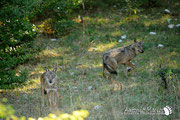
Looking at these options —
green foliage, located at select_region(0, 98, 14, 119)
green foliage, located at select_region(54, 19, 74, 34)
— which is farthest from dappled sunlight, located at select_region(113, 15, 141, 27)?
green foliage, located at select_region(0, 98, 14, 119)

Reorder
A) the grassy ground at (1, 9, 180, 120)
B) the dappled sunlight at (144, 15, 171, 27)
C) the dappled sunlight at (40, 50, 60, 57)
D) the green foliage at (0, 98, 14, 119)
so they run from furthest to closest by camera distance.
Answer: the dappled sunlight at (144, 15, 171, 27) → the dappled sunlight at (40, 50, 60, 57) → the grassy ground at (1, 9, 180, 120) → the green foliage at (0, 98, 14, 119)

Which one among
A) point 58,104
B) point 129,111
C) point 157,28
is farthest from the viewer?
point 157,28

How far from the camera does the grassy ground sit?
701 centimetres

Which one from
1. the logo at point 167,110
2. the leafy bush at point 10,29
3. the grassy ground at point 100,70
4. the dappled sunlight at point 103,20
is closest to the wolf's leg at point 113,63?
the grassy ground at point 100,70

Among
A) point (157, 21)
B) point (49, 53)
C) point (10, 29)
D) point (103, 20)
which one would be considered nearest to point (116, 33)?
point (103, 20)

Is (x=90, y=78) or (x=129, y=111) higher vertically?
(x=129, y=111)

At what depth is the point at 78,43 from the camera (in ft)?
44.3

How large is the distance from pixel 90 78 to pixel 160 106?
12.3 ft

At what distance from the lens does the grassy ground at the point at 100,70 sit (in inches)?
276

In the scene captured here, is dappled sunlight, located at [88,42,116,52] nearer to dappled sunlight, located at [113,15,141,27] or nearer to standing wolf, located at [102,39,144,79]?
standing wolf, located at [102,39,144,79]

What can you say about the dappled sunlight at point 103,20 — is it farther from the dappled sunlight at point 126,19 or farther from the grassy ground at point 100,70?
the dappled sunlight at point 126,19

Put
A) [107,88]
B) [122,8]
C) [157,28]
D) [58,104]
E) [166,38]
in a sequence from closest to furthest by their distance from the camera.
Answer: [58,104] → [107,88] → [166,38] → [157,28] → [122,8]

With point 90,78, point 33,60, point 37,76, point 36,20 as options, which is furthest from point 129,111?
point 36,20

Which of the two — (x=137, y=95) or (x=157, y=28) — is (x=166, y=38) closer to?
(x=157, y=28)
